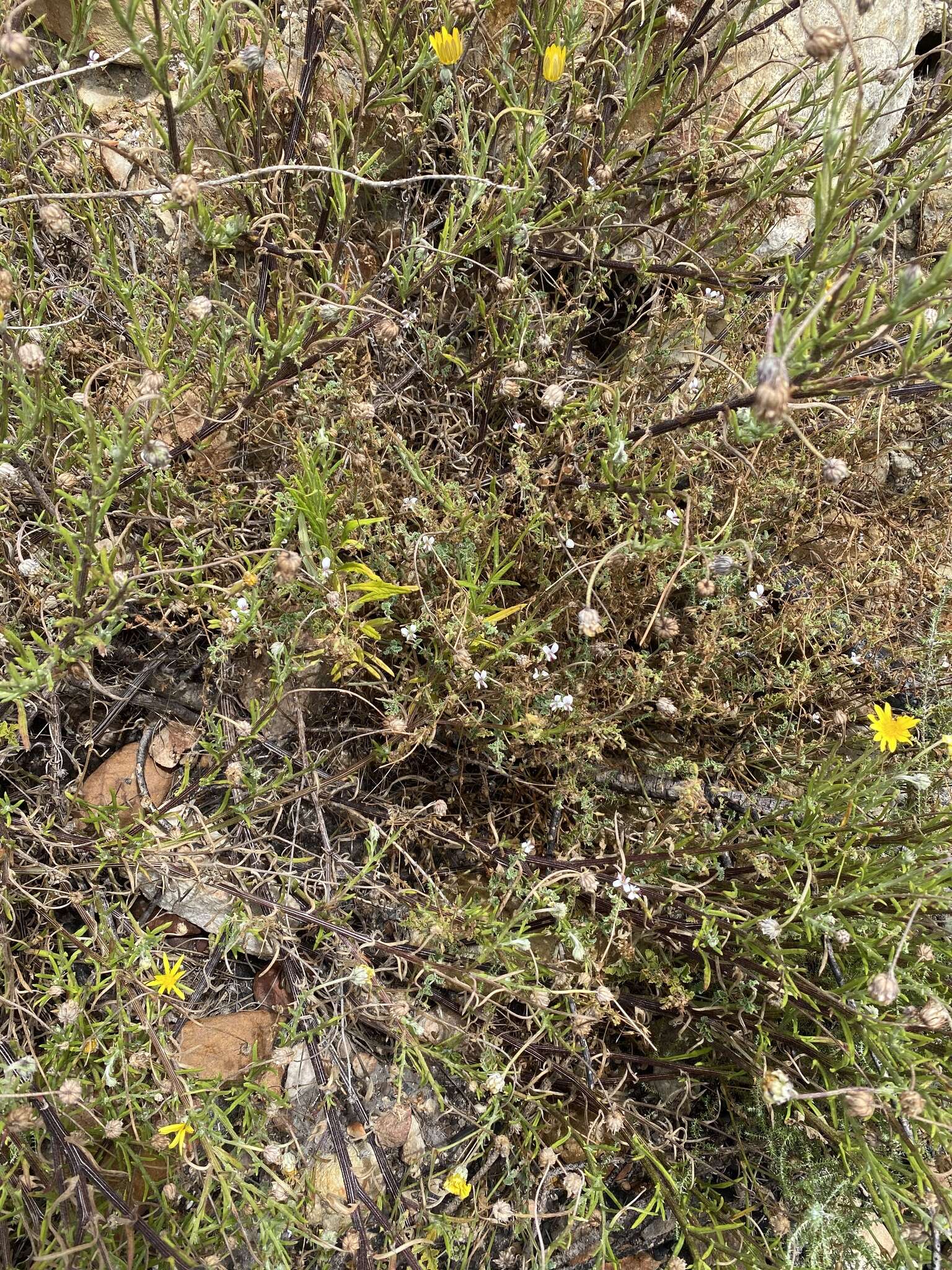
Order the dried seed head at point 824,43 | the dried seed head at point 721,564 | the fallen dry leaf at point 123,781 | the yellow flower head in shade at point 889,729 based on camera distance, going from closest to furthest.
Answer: the dried seed head at point 824,43, the dried seed head at point 721,564, the yellow flower head in shade at point 889,729, the fallen dry leaf at point 123,781

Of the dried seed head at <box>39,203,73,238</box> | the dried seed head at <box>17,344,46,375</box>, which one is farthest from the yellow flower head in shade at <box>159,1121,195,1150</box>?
the dried seed head at <box>39,203,73,238</box>

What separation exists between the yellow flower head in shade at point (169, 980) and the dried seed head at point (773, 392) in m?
1.90

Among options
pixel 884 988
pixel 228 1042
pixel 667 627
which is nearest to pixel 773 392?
pixel 667 627

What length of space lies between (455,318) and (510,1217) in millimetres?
2738

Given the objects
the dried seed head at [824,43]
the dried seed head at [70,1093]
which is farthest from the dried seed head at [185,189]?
the dried seed head at [70,1093]

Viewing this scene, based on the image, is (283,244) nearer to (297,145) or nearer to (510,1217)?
(297,145)

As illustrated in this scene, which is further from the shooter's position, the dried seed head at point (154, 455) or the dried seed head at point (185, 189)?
the dried seed head at point (154, 455)

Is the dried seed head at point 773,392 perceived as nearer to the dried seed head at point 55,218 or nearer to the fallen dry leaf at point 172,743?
the dried seed head at point 55,218

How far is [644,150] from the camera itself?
261cm

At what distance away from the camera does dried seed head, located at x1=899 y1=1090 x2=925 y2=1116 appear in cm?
164

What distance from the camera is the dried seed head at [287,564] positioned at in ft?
5.91

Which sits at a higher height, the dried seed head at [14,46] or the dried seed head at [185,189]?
the dried seed head at [14,46]

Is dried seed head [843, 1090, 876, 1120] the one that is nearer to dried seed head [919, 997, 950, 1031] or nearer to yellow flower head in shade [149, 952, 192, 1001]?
dried seed head [919, 997, 950, 1031]

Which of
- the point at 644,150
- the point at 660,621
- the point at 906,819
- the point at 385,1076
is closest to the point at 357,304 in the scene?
the point at 644,150
